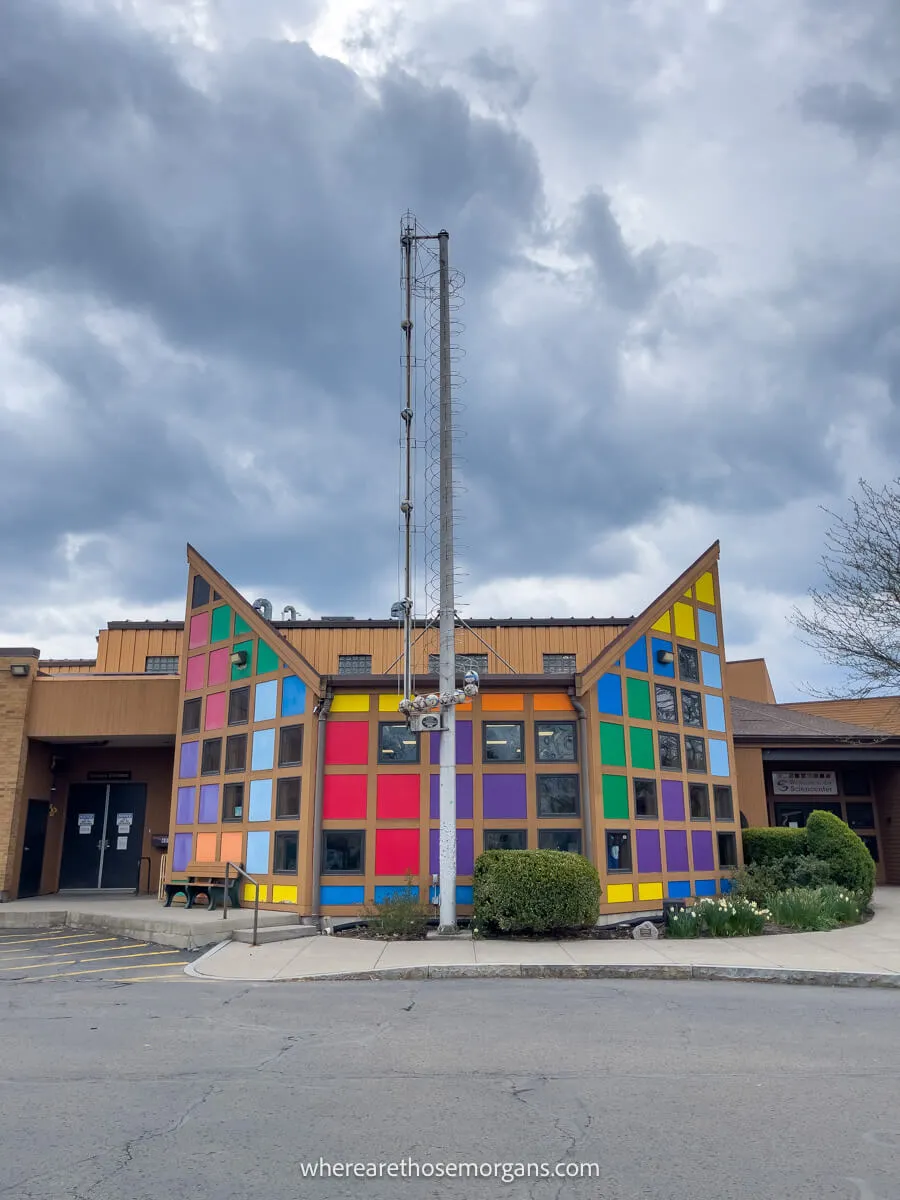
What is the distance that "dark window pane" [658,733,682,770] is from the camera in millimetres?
18266

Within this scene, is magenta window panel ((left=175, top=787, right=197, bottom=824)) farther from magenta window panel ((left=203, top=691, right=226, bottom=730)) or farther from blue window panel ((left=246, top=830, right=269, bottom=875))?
blue window panel ((left=246, top=830, right=269, bottom=875))

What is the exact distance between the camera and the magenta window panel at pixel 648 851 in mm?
17172

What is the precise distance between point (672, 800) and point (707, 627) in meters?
4.03

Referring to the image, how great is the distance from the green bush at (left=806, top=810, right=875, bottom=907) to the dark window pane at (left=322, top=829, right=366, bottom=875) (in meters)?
8.93

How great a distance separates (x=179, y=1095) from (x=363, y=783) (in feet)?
34.1

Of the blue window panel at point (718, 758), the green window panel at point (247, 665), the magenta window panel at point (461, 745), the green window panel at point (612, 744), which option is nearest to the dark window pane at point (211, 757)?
the green window panel at point (247, 665)

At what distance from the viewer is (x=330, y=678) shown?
56.4ft

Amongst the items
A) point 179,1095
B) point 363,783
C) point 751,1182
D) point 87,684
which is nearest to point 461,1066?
point 179,1095

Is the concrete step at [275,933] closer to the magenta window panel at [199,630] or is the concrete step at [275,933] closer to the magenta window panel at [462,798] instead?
the magenta window panel at [462,798]

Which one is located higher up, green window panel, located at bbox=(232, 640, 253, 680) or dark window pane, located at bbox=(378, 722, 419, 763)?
green window panel, located at bbox=(232, 640, 253, 680)

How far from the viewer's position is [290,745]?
1753 cm

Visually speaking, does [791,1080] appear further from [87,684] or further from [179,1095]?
[87,684]

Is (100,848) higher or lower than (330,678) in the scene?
lower

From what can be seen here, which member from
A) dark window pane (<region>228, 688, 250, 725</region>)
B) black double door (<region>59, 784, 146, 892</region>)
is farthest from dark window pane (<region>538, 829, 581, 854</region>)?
black double door (<region>59, 784, 146, 892</region>)
